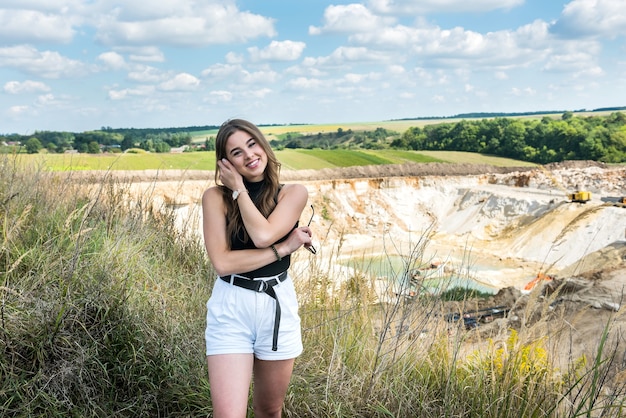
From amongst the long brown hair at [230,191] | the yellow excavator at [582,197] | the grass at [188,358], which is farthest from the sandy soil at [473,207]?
the long brown hair at [230,191]

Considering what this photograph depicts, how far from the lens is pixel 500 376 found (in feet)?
11.1

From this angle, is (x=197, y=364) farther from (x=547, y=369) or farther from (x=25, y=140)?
(x=25, y=140)

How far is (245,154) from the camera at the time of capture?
2.74 metres

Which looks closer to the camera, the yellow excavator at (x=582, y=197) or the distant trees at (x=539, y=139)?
the yellow excavator at (x=582, y=197)

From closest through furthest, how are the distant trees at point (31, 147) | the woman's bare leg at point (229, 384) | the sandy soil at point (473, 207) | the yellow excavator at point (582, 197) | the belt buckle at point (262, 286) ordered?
the woman's bare leg at point (229, 384) → the belt buckle at point (262, 286) → the distant trees at point (31, 147) → the sandy soil at point (473, 207) → the yellow excavator at point (582, 197)

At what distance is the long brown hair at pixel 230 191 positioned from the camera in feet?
8.77

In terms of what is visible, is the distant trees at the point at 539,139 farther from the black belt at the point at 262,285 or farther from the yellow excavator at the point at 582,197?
the black belt at the point at 262,285

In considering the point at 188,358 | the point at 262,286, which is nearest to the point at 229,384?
the point at 262,286

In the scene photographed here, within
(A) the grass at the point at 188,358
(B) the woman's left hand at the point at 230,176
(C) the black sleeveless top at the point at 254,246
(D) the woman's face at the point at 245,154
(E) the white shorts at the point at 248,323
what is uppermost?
(D) the woman's face at the point at 245,154

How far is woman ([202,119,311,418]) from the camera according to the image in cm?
250

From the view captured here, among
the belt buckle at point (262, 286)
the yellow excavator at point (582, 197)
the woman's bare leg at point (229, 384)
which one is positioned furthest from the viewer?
the yellow excavator at point (582, 197)

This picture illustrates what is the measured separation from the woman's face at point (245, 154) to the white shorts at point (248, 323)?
540 millimetres

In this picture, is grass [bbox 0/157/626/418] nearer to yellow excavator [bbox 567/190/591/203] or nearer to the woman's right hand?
the woman's right hand

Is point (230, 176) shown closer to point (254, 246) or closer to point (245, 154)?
point (245, 154)
